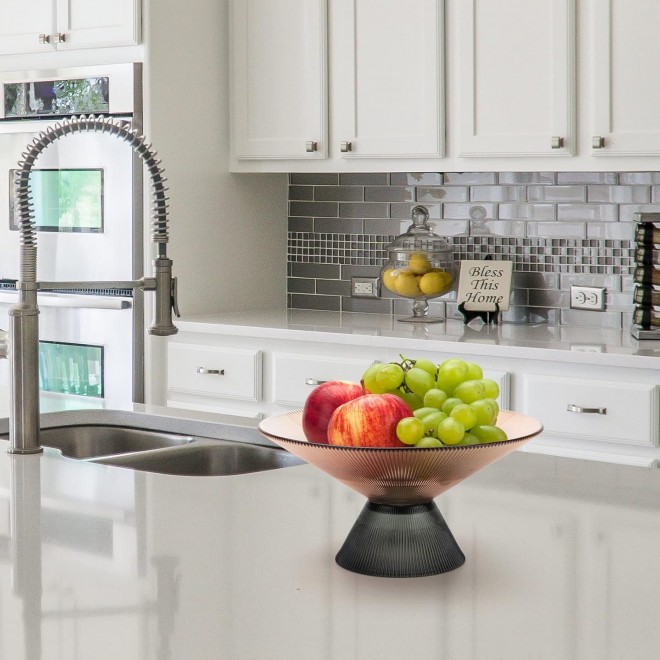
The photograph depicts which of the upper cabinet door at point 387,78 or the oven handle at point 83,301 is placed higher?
the upper cabinet door at point 387,78

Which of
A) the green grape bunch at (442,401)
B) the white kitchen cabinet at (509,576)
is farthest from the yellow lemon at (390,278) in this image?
the green grape bunch at (442,401)

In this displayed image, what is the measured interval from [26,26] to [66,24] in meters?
0.20

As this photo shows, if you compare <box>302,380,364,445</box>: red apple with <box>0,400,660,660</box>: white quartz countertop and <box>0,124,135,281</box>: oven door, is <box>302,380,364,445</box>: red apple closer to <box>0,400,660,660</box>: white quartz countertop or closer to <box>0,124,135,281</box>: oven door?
<box>0,400,660,660</box>: white quartz countertop

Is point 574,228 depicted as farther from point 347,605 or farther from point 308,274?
point 347,605

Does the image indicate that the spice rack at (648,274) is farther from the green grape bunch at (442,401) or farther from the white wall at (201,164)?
the green grape bunch at (442,401)

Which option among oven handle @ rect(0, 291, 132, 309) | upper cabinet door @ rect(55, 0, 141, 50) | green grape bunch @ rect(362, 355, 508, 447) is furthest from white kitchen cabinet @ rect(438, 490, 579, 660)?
upper cabinet door @ rect(55, 0, 141, 50)

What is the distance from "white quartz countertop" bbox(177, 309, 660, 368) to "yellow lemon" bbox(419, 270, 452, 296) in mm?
111

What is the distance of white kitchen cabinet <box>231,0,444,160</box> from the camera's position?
3.51 metres

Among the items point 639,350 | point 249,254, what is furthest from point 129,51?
point 639,350

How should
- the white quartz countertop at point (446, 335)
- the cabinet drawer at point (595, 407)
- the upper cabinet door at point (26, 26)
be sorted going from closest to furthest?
the cabinet drawer at point (595, 407) < the white quartz countertop at point (446, 335) < the upper cabinet door at point (26, 26)

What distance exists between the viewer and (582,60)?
3.23 meters

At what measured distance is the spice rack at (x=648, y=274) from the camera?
123 inches

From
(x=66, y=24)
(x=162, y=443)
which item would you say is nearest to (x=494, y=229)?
(x=66, y=24)

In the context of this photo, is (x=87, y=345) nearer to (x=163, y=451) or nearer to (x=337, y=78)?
(x=337, y=78)
